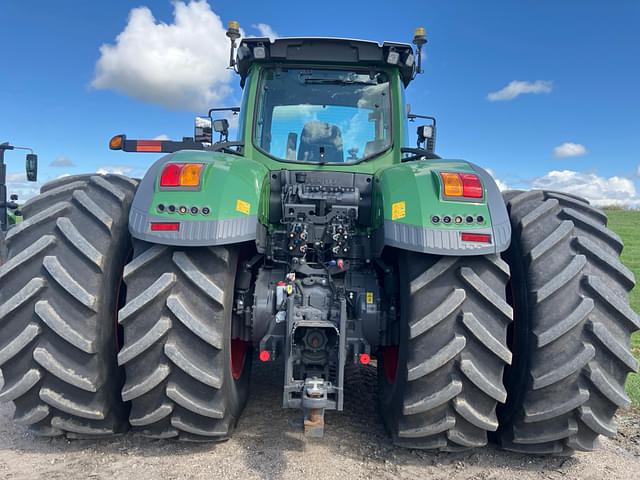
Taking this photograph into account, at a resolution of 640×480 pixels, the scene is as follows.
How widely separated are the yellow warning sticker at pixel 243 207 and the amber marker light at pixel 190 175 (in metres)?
0.24

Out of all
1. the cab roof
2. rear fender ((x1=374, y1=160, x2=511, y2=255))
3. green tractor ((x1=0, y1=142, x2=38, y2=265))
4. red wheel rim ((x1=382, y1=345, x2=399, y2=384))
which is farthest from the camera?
green tractor ((x1=0, y1=142, x2=38, y2=265))

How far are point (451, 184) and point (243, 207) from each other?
1134 millimetres

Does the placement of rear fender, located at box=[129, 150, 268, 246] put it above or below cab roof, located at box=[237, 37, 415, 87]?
below

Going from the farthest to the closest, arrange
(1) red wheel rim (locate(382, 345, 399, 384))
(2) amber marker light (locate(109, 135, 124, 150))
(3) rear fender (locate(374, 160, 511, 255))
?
(2) amber marker light (locate(109, 135, 124, 150)) → (1) red wheel rim (locate(382, 345, 399, 384)) → (3) rear fender (locate(374, 160, 511, 255))

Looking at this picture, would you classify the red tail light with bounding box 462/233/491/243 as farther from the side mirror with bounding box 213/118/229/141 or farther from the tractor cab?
the side mirror with bounding box 213/118/229/141

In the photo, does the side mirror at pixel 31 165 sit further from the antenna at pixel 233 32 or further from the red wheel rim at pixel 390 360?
the red wheel rim at pixel 390 360

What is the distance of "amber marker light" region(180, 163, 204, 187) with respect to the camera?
8.17 ft

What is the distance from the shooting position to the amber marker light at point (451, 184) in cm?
245

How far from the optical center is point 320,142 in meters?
3.51

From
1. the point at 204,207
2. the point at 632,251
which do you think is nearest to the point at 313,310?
the point at 204,207

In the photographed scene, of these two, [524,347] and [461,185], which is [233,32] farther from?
[524,347]

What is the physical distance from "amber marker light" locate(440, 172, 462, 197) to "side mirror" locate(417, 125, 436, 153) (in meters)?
1.65

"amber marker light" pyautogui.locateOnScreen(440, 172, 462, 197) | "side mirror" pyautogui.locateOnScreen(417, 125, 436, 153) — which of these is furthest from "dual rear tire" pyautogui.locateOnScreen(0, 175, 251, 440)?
"side mirror" pyautogui.locateOnScreen(417, 125, 436, 153)

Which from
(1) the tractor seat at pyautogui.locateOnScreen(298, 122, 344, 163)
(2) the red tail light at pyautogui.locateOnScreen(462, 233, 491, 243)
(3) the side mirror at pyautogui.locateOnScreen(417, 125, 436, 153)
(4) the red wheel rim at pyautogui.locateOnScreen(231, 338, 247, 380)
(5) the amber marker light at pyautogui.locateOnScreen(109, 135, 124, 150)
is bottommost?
(4) the red wheel rim at pyautogui.locateOnScreen(231, 338, 247, 380)
